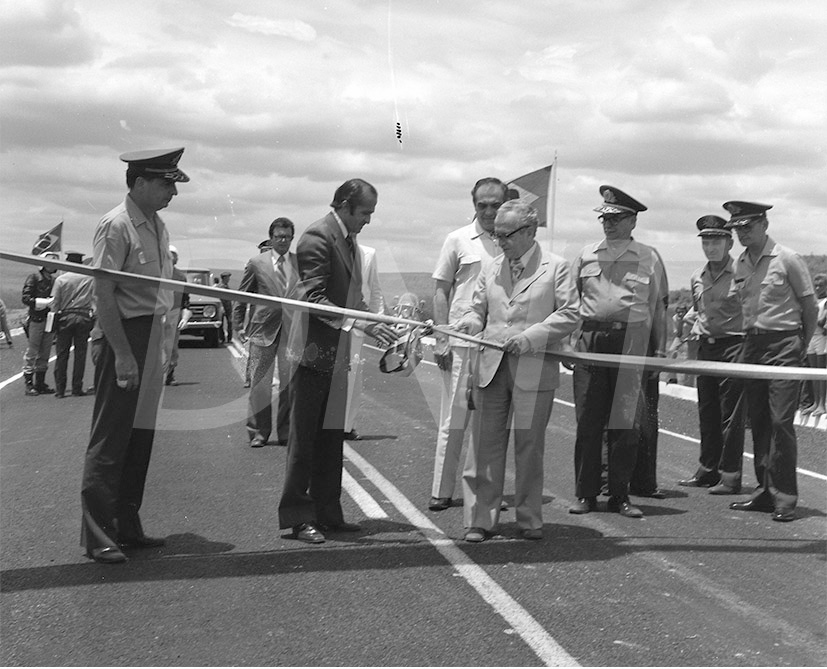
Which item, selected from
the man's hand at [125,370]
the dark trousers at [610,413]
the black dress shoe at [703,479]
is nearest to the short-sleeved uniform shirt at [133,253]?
the man's hand at [125,370]

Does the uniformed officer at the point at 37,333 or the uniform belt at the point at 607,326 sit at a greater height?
the uniform belt at the point at 607,326

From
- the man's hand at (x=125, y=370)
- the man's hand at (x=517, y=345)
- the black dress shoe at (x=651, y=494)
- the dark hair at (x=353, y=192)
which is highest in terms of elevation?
the dark hair at (x=353, y=192)

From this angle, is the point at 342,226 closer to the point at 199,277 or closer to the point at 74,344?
the point at 74,344

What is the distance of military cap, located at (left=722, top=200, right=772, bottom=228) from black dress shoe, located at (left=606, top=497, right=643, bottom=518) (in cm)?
221

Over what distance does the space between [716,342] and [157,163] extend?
17.1ft

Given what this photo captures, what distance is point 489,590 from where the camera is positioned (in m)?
5.73

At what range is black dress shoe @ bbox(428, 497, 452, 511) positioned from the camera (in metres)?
7.87

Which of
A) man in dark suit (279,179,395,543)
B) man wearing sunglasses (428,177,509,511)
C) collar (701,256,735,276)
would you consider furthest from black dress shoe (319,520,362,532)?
collar (701,256,735,276)

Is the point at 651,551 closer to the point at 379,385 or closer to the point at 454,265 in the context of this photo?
the point at 454,265

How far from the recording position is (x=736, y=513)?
26.3ft

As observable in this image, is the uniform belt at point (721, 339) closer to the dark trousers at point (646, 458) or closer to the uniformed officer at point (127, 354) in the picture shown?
the dark trousers at point (646, 458)

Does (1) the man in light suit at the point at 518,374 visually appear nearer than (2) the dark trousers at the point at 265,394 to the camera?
Yes


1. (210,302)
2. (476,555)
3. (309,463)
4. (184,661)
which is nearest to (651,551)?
(476,555)

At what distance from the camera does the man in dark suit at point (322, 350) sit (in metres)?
6.88
